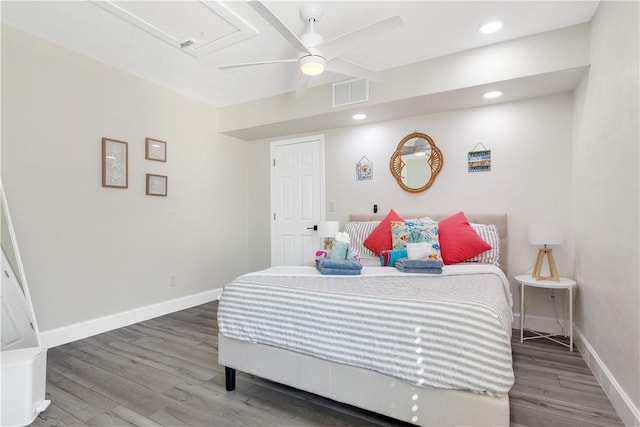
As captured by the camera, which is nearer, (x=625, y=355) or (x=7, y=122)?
(x=625, y=355)

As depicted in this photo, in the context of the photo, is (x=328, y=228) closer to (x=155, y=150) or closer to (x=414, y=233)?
(x=414, y=233)

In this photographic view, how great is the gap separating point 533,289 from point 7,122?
5016 mm

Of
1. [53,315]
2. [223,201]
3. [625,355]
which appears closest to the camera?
[625,355]

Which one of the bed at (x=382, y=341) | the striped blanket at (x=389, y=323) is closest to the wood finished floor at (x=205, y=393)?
the bed at (x=382, y=341)

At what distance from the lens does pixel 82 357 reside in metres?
2.71

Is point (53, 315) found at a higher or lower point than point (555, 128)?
lower

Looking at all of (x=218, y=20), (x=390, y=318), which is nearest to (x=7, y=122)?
(x=218, y=20)

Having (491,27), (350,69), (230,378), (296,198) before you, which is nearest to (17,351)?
(230,378)

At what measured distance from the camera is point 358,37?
2.22 meters

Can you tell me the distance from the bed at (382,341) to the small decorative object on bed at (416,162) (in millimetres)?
1777

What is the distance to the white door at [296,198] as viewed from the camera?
4.57 metres

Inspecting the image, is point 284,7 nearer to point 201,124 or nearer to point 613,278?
point 201,124

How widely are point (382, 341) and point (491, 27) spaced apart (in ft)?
8.62

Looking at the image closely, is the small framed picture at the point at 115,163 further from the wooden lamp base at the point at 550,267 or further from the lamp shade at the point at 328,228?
the wooden lamp base at the point at 550,267
